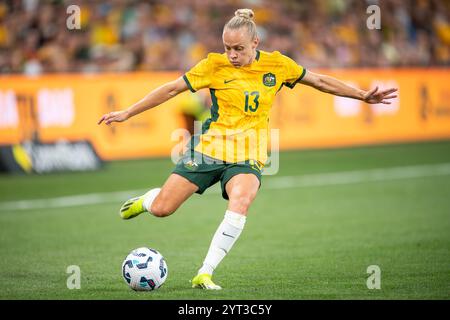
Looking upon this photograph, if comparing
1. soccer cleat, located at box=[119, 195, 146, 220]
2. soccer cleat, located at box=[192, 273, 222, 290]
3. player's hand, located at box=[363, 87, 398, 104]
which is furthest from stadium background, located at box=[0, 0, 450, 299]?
player's hand, located at box=[363, 87, 398, 104]

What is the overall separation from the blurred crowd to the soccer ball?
1070 cm

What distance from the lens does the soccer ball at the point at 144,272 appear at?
24.2 ft

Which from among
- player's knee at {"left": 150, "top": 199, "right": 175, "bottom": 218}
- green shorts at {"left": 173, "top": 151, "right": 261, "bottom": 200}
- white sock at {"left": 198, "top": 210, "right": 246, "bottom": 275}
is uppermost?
green shorts at {"left": 173, "top": 151, "right": 261, "bottom": 200}

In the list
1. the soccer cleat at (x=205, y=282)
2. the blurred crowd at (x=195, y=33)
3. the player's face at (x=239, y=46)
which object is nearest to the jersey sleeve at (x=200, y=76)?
the player's face at (x=239, y=46)

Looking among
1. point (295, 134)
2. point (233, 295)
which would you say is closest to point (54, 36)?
point (295, 134)

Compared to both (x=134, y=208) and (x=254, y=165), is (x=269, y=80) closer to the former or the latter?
(x=254, y=165)

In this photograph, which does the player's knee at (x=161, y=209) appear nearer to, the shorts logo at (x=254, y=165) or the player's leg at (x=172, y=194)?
the player's leg at (x=172, y=194)

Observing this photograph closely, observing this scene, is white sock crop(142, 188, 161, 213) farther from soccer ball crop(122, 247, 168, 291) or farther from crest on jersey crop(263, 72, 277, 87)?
crest on jersey crop(263, 72, 277, 87)

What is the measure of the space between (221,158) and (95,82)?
36.1ft

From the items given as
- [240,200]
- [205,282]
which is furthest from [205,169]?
[205,282]

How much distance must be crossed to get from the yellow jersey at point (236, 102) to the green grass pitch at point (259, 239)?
1.18 m

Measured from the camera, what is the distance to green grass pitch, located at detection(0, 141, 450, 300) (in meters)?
7.61

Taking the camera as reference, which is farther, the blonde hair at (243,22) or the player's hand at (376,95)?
the player's hand at (376,95)
